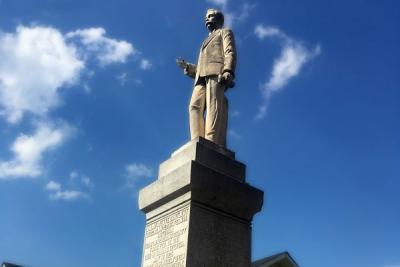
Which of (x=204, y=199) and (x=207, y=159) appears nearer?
(x=204, y=199)

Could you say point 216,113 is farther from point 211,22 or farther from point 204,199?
point 211,22

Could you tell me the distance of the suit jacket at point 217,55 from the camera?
10.6 metres

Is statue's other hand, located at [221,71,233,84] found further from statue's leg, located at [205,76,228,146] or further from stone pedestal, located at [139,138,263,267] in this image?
stone pedestal, located at [139,138,263,267]

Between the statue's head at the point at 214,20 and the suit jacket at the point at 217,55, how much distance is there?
0.87 ft

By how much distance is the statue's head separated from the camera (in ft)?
38.0

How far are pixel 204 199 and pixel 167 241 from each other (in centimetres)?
96

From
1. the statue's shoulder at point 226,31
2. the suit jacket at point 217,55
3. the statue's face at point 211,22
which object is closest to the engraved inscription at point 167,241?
the suit jacket at point 217,55

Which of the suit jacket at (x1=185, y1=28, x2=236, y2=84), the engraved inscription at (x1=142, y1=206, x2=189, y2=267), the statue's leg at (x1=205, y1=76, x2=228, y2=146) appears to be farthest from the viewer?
the suit jacket at (x1=185, y1=28, x2=236, y2=84)

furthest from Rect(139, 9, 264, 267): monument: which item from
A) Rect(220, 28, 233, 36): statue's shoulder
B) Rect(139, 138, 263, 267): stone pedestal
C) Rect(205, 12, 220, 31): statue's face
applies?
Rect(205, 12, 220, 31): statue's face

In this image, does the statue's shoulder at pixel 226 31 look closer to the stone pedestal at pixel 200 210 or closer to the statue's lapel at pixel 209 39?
the statue's lapel at pixel 209 39

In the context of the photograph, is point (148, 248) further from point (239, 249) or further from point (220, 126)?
point (220, 126)

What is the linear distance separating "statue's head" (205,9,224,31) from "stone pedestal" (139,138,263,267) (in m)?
3.15

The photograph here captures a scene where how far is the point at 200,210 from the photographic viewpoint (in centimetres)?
891

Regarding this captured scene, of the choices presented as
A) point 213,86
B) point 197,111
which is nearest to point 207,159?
point 197,111
